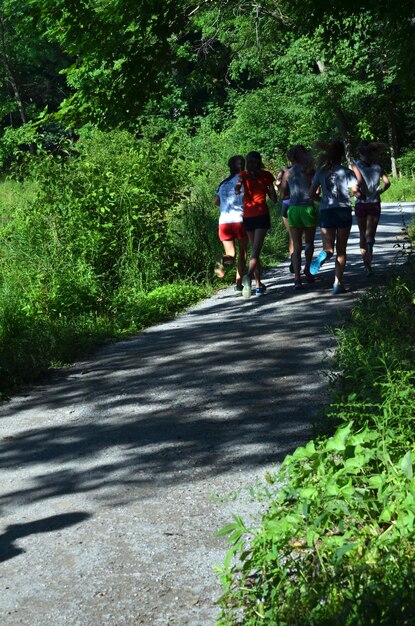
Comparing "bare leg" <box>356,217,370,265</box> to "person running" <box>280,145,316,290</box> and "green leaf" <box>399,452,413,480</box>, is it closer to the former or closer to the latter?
"person running" <box>280,145,316,290</box>

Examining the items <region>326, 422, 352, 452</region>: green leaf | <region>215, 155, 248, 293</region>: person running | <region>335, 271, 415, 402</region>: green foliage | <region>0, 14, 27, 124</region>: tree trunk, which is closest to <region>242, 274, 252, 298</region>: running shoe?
<region>215, 155, 248, 293</region>: person running

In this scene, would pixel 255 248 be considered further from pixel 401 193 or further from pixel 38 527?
pixel 401 193

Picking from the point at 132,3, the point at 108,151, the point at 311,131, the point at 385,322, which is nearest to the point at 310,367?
the point at 385,322

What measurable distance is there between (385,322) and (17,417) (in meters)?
3.04

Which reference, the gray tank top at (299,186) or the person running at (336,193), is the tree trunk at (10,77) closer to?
the gray tank top at (299,186)

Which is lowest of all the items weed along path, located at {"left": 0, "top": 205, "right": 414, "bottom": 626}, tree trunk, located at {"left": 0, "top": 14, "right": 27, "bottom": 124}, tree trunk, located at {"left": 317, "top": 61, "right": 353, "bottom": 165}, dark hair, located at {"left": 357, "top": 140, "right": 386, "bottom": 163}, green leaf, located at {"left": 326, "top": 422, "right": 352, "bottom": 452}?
weed along path, located at {"left": 0, "top": 205, "right": 414, "bottom": 626}

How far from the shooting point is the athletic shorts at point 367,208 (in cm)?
1469

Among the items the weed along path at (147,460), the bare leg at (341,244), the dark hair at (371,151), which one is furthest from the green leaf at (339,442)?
the dark hair at (371,151)

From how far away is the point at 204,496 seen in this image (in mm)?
6176

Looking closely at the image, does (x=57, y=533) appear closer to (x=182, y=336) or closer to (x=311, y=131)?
(x=182, y=336)

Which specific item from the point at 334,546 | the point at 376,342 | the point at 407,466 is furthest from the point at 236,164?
the point at 334,546

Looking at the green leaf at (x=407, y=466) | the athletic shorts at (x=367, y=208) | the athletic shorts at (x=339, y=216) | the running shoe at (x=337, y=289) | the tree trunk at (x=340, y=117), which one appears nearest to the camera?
the green leaf at (x=407, y=466)

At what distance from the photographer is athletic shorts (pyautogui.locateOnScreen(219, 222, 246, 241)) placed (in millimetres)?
14844

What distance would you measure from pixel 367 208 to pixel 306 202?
0.90m
